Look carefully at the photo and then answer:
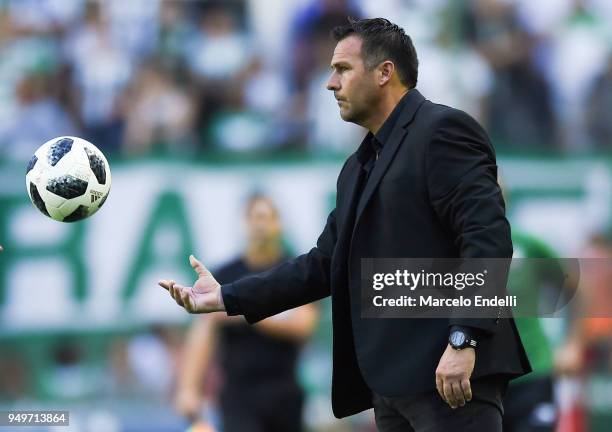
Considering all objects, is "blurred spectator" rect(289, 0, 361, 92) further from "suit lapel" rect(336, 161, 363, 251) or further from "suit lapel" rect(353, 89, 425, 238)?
"suit lapel" rect(353, 89, 425, 238)

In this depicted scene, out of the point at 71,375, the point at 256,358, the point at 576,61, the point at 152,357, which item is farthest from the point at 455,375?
the point at 576,61

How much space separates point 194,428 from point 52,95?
14.7 ft

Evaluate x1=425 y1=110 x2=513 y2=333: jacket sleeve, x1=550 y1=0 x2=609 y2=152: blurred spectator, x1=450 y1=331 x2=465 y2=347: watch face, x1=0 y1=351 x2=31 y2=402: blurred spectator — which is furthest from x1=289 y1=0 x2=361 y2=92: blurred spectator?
x1=450 y1=331 x2=465 y2=347: watch face

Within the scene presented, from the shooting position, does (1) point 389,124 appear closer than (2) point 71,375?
Yes

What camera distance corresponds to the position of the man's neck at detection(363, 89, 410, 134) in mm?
5469

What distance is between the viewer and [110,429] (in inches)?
424

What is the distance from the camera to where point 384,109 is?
5.47 metres

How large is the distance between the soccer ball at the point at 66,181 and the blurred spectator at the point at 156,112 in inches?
205

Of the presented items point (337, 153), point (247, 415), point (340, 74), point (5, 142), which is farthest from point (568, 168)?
point (340, 74)

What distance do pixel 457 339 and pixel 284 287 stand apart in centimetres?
105

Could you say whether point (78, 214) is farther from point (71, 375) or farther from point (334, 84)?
point (71, 375)

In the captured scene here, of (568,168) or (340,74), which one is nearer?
(340,74)

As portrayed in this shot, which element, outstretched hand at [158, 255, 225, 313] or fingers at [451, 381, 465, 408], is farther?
outstretched hand at [158, 255, 225, 313]

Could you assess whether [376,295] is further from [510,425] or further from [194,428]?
[194,428]
